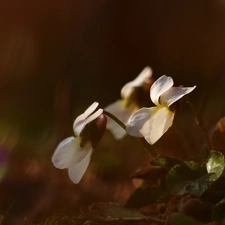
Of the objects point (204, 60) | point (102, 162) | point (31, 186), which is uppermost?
point (31, 186)

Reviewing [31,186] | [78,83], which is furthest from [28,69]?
[31,186]

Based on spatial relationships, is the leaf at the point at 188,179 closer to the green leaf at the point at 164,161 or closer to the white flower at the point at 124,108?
the green leaf at the point at 164,161

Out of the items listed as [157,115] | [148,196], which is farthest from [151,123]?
[148,196]

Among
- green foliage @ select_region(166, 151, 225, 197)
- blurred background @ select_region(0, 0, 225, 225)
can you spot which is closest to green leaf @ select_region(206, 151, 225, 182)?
green foliage @ select_region(166, 151, 225, 197)

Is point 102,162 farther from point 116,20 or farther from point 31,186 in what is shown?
point 116,20

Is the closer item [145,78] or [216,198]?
[216,198]

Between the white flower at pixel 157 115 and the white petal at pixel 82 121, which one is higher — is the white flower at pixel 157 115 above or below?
below

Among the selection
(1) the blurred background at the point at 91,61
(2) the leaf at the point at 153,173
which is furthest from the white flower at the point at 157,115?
(1) the blurred background at the point at 91,61
